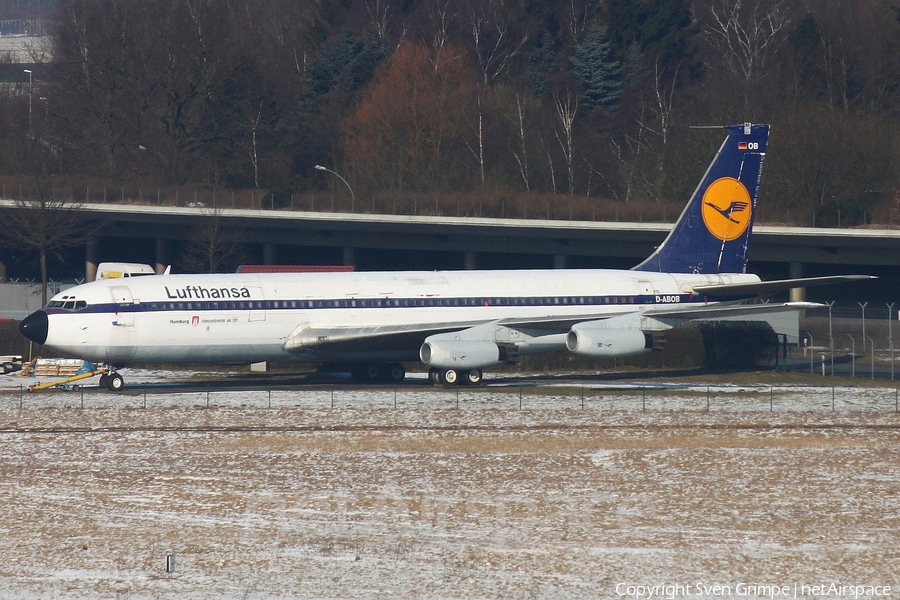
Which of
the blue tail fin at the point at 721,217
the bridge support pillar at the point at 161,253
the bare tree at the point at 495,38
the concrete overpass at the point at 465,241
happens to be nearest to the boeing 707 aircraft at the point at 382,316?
the blue tail fin at the point at 721,217

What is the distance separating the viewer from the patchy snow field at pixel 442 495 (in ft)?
70.7

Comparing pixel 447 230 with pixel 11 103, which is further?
pixel 11 103

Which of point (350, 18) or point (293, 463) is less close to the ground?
point (350, 18)

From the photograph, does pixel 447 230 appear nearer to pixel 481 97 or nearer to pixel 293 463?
pixel 481 97

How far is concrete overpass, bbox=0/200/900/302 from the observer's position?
7100 centimetres

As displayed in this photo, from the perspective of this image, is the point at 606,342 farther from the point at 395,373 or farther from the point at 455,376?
the point at 395,373

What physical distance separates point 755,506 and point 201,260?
214 ft

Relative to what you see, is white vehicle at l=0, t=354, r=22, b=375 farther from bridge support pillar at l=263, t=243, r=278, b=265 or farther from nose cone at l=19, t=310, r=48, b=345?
bridge support pillar at l=263, t=243, r=278, b=265

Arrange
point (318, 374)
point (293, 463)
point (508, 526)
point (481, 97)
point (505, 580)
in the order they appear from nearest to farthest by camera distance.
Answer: point (505, 580), point (508, 526), point (293, 463), point (318, 374), point (481, 97)

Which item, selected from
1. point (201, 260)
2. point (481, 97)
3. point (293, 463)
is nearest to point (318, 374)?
point (293, 463)

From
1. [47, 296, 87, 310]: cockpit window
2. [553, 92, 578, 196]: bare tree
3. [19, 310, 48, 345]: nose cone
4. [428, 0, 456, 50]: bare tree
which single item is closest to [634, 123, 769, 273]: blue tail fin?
[47, 296, 87, 310]: cockpit window

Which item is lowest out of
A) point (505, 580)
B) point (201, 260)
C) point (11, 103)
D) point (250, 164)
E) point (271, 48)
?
point (505, 580)

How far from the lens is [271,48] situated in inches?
5517

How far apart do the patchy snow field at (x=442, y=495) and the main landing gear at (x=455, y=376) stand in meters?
2.53
